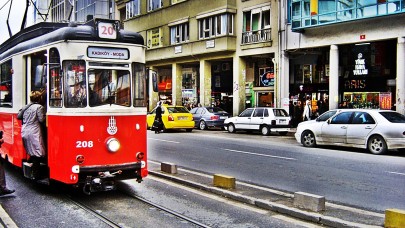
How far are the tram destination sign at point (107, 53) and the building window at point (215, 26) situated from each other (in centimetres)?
2347

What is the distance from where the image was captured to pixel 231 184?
29.7 feet

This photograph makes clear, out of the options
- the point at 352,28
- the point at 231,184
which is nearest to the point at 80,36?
the point at 231,184

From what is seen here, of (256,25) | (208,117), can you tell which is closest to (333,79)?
(256,25)

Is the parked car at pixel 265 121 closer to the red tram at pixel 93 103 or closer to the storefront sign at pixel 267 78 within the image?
the storefront sign at pixel 267 78

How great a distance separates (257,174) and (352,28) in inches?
602

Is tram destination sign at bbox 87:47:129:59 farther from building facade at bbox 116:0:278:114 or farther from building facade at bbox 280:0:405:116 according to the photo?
building facade at bbox 116:0:278:114

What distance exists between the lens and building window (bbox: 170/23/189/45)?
36312mm

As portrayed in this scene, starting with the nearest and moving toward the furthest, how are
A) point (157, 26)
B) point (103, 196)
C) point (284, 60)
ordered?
point (103, 196)
point (284, 60)
point (157, 26)

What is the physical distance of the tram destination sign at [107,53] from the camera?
829 centimetres

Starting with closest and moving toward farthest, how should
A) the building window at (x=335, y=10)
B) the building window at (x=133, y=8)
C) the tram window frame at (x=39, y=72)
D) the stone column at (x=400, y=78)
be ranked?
1. the tram window frame at (x=39, y=72)
2. the building window at (x=335, y=10)
3. the stone column at (x=400, y=78)
4. the building window at (x=133, y=8)

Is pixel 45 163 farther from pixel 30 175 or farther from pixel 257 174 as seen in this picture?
pixel 257 174

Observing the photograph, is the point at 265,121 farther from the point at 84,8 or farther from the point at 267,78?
the point at 84,8

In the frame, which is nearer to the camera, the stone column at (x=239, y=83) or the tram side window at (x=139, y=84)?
the tram side window at (x=139, y=84)

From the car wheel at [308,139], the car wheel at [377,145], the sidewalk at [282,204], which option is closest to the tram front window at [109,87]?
the sidewalk at [282,204]
